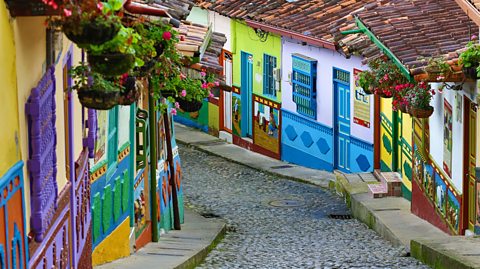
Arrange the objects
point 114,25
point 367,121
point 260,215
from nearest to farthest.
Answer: point 114,25 → point 260,215 → point 367,121

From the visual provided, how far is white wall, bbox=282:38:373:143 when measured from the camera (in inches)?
930

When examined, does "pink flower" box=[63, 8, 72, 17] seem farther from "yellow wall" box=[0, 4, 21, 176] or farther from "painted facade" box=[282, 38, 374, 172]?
"painted facade" box=[282, 38, 374, 172]

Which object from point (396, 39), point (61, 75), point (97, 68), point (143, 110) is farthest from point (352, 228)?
point (97, 68)

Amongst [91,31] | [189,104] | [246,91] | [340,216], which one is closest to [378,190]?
[340,216]

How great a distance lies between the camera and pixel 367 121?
918 inches

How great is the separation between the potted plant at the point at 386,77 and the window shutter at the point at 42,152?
9643 mm

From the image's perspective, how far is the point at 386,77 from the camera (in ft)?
59.7

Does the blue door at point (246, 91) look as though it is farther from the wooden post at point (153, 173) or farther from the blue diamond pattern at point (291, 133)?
the wooden post at point (153, 173)

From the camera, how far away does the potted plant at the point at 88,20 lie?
7.36 meters

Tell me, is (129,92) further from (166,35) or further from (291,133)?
(291,133)

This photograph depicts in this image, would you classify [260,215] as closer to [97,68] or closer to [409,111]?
[409,111]

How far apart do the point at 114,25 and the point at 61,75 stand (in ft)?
8.34

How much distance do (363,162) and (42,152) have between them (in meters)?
15.7

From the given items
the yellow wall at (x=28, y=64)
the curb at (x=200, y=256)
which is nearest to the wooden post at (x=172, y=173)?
the curb at (x=200, y=256)
